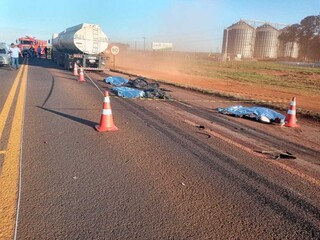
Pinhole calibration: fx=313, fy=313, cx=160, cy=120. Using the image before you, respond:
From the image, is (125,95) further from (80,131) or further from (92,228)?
(92,228)

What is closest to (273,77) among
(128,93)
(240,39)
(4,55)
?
(128,93)

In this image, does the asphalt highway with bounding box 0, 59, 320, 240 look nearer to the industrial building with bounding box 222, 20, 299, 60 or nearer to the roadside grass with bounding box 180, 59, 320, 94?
the roadside grass with bounding box 180, 59, 320, 94

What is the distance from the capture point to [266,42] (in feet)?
310

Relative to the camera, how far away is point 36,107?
8.48 m

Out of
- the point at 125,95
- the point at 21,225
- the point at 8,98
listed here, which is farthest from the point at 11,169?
the point at 125,95

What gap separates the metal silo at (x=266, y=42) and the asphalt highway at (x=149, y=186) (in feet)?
315

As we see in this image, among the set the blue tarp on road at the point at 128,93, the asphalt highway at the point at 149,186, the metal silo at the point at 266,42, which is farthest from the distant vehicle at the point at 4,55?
the metal silo at the point at 266,42

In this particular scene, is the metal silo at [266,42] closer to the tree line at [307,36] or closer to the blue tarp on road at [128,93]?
the tree line at [307,36]

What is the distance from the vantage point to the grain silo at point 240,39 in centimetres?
9312

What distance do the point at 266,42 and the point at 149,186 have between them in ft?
325

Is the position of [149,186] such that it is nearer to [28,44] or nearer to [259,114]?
[259,114]

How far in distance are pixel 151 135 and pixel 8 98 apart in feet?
19.0

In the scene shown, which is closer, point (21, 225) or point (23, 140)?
point (21, 225)

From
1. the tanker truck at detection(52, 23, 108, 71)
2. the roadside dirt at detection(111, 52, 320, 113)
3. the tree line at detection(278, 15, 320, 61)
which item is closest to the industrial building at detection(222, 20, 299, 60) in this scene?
the tree line at detection(278, 15, 320, 61)
